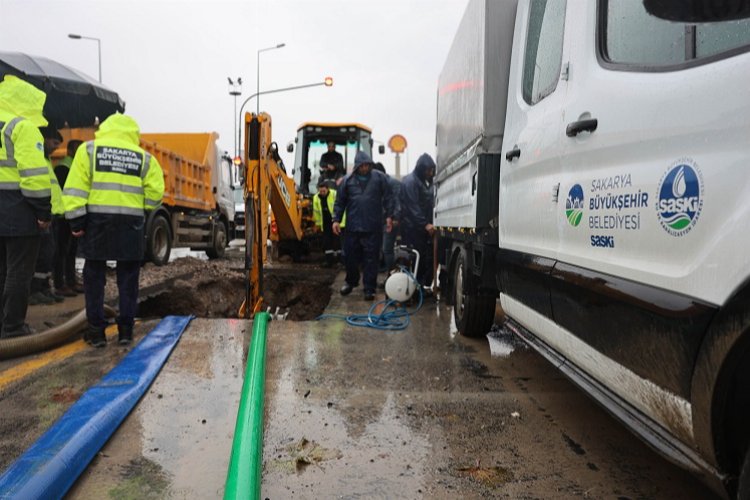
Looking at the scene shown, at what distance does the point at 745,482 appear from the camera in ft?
4.17

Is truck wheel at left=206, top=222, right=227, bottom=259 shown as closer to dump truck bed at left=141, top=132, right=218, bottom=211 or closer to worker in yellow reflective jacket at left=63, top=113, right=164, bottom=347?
dump truck bed at left=141, top=132, right=218, bottom=211

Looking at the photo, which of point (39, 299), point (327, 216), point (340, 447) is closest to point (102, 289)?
point (39, 299)

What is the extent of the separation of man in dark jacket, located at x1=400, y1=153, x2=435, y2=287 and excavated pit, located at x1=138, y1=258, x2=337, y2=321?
1750 mm

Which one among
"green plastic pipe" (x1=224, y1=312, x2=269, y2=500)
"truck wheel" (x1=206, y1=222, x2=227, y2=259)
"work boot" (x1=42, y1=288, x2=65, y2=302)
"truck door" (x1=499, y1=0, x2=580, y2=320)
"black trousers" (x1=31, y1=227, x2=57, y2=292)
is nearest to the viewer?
"green plastic pipe" (x1=224, y1=312, x2=269, y2=500)

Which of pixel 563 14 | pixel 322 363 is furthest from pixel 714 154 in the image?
pixel 322 363

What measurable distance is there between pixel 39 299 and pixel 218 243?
6250 millimetres

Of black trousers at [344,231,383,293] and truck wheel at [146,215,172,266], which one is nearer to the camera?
black trousers at [344,231,383,293]

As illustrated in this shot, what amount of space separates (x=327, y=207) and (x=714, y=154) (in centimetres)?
821

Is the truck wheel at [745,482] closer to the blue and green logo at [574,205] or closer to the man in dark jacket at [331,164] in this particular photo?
the blue and green logo at [574,205]

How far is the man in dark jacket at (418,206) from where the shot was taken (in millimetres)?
6363

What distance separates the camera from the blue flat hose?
193cm

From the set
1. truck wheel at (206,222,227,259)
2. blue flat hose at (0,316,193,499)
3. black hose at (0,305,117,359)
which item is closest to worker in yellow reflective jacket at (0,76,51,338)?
black hose at (0,305,117,359)

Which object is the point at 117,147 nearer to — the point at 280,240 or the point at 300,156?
the point at 280,240

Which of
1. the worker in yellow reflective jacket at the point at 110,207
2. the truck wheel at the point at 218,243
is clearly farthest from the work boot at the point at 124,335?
the truck wheel at the point at 218,243
